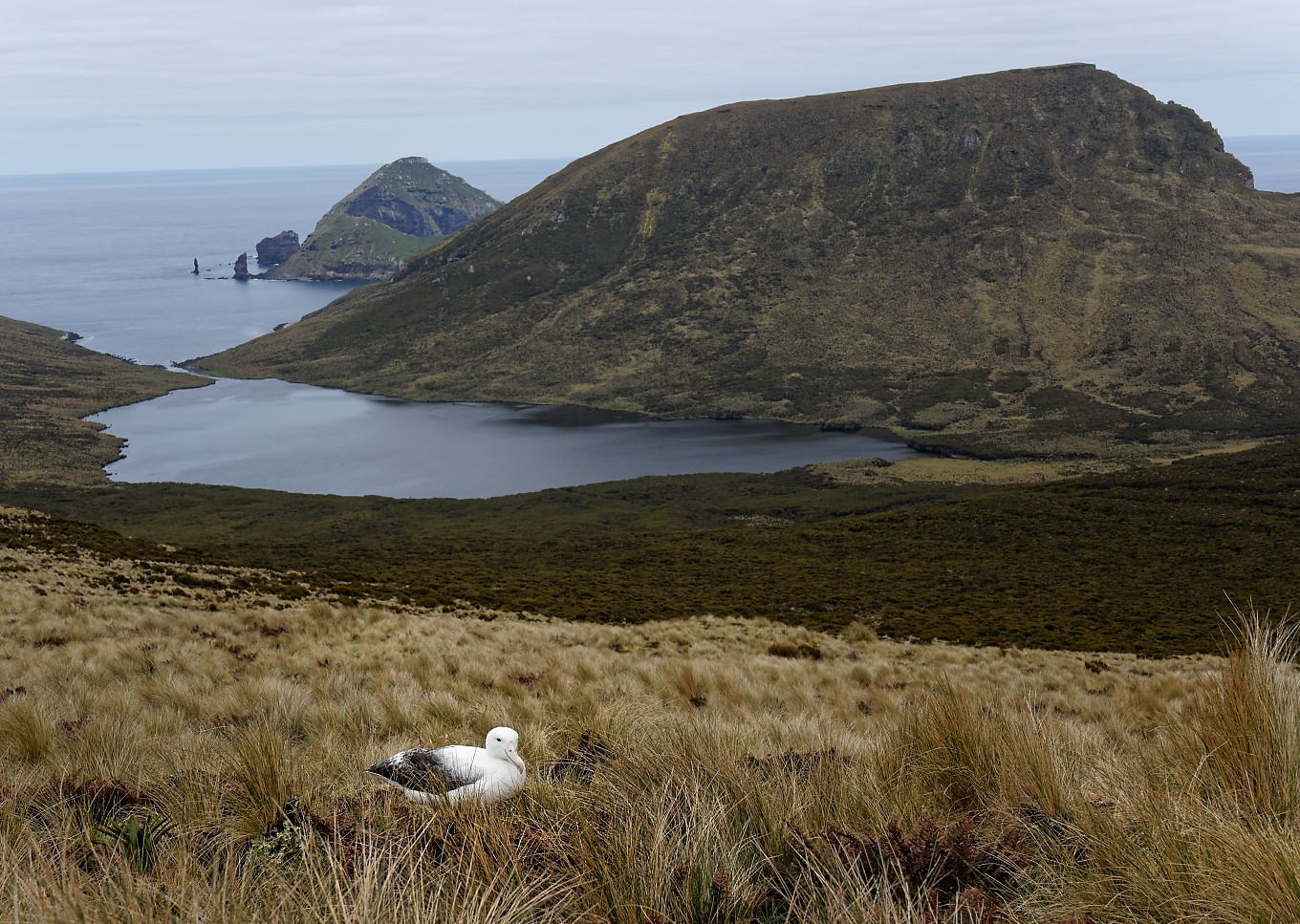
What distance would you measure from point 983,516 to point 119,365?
6027 inches

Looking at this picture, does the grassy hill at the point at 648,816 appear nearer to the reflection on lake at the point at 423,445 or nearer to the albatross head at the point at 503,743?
the albatross head at the point at 503,743

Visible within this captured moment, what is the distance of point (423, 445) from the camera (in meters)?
121

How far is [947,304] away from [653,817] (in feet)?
547

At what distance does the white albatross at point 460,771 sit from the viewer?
4.21m

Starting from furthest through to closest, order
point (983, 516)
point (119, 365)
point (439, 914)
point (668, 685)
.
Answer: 1. point (119, 365)
2. point (983, 516)
3. point (668, 685)
4. point (439, 914)

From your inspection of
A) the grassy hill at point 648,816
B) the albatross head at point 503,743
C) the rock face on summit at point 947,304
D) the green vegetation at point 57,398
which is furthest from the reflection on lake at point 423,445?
the albatross head at point 503,743

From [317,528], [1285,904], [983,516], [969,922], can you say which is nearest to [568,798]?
[969,922]

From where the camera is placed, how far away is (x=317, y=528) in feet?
237

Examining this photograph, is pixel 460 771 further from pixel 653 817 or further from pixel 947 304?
pixel 947 304

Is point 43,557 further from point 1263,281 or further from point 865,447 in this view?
point 1263,281

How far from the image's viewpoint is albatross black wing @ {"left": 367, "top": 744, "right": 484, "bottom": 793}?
4.40 meters

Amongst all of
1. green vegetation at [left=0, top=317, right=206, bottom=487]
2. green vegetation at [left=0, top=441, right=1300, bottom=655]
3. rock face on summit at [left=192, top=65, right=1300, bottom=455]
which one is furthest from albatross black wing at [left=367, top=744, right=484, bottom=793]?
rock face on summit at [left=192, top=65, right=1300, bottom=455]

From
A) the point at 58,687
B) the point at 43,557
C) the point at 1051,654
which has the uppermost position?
the point at 58,687

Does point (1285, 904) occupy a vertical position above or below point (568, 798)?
above
